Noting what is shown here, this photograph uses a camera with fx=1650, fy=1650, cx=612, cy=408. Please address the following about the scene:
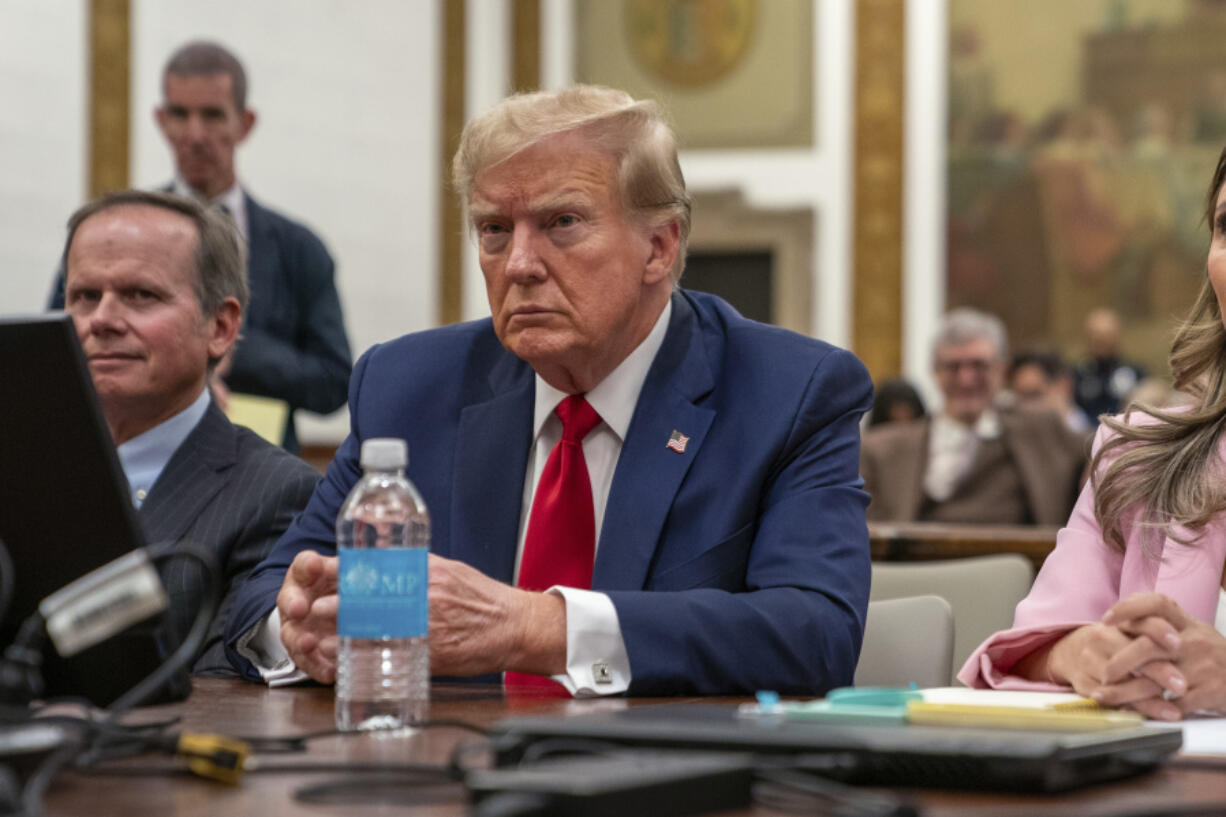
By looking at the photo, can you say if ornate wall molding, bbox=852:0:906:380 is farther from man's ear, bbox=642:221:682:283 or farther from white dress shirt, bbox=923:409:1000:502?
man's ear, bbox=642:221:682:283

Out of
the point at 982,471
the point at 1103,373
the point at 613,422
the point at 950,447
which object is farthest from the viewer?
the point at 1103,373

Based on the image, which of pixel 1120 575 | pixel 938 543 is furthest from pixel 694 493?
pixel 938 543

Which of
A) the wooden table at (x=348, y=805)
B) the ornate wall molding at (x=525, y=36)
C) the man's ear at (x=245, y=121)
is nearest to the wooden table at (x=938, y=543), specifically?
the man's ear at (x=245, y=121)

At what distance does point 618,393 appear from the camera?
95.0 inches

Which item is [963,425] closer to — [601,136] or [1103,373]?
[1103,373]

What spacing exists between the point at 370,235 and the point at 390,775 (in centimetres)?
1019

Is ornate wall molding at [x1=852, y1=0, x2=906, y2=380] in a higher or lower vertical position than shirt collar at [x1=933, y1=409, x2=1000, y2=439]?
higher

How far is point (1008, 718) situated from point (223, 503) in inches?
60.5

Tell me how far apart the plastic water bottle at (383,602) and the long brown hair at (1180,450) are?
3.22 feet

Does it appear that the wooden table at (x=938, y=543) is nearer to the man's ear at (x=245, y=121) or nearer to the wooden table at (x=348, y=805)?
the man's ear at (x=245, y=121)

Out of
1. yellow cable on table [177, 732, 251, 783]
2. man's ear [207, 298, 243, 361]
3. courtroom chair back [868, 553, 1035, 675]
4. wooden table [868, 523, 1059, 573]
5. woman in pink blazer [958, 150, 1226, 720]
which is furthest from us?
wooden table [868, 523, 1059, 573]

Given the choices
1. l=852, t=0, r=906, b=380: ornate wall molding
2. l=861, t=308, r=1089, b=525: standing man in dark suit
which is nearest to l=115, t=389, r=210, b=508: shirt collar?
l=861, t=308, r=1089, b=525: standing man in dark suit

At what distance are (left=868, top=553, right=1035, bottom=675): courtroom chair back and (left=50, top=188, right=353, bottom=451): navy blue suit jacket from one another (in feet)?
6.48

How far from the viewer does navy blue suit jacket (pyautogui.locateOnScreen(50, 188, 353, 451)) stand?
4.27 m
